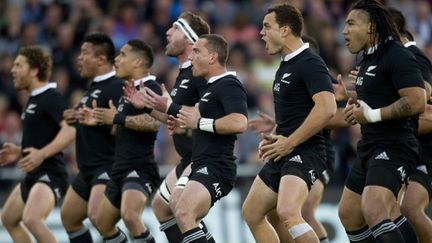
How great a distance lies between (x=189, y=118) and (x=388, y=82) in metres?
2.12

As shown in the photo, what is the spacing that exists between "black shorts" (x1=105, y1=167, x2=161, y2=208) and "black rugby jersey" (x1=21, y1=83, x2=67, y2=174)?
117 cm

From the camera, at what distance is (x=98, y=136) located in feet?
44.4

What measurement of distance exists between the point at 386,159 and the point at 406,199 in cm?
107

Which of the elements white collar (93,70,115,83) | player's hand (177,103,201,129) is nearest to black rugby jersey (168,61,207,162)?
player's hand (177,103,201,129)

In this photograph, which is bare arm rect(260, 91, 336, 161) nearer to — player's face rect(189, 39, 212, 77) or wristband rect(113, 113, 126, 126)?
player's face rect(189, 39, 212, 77)

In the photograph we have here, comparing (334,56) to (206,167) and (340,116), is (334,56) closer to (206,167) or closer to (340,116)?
(340,116)

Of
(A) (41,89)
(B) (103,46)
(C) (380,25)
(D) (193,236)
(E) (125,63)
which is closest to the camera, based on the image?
(C) (380,25)

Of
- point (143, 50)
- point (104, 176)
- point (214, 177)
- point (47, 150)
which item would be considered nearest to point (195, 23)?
point (143, 50)

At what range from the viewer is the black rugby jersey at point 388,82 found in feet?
33.8

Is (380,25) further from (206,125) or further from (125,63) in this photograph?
(125,63)

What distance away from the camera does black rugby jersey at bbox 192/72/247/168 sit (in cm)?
1115

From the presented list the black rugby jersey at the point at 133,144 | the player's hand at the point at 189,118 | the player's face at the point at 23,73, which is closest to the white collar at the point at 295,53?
the player's hand at the point at 189,118

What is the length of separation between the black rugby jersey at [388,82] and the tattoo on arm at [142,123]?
2971 mm

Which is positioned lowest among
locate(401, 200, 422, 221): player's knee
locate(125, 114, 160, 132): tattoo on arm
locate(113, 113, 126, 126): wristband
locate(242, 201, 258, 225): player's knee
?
locate(401, 200, 422, 221): player's knee
